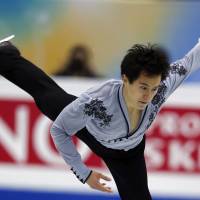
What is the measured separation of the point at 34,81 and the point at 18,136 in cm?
87

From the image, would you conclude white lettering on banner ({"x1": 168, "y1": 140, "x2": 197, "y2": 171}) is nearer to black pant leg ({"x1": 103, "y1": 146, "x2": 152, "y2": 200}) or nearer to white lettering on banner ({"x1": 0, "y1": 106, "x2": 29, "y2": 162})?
white lettering on banner ({"x1": 0, "y1": 106, "x2": 29, "y2": 162})

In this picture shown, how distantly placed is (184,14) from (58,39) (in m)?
0.65

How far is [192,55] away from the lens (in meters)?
2.48

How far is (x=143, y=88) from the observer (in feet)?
7.32

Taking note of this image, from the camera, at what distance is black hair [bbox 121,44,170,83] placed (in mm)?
2227

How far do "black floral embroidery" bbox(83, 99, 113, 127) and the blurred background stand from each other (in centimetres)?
103

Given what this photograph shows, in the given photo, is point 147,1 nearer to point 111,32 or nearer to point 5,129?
point 111,32

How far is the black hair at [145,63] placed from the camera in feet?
7.31

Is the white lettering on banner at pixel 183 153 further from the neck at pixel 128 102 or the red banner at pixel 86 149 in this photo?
the neck at pixel 128 102

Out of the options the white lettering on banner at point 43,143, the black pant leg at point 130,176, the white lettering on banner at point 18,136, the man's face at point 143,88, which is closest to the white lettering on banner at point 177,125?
the white lettering on banner at point 43,143

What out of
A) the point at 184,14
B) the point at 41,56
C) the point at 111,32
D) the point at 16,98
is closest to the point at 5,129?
the point at 16,98

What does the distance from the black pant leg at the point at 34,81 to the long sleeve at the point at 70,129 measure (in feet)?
0.63

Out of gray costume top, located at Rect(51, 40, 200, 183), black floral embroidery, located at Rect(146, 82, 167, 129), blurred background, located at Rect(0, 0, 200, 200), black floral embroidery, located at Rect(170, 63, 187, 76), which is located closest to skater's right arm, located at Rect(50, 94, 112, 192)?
gray costume top, located at Rect(51, 40, 200, 183)

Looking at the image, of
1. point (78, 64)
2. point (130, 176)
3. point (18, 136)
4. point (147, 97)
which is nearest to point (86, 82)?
point (78, 64)
